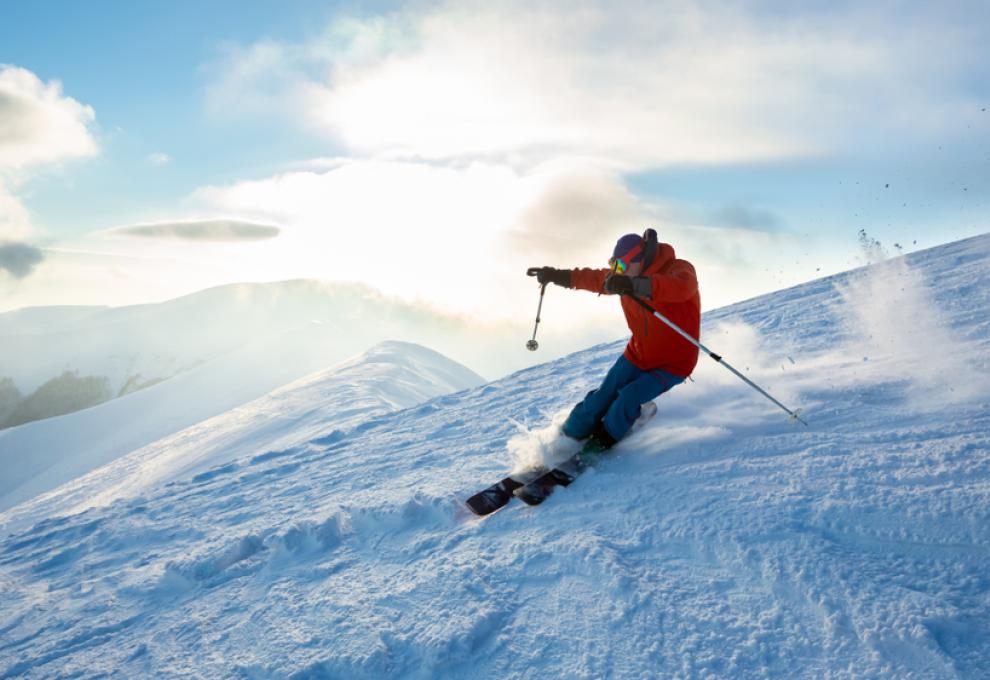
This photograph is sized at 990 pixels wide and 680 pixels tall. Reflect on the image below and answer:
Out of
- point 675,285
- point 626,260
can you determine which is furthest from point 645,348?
point 626,260

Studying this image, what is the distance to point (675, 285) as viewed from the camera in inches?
169

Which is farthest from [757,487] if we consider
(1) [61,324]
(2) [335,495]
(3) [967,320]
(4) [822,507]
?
(1) [61,324]

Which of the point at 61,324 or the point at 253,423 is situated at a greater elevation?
the point at 61,324

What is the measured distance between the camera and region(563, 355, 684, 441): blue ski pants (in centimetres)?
455

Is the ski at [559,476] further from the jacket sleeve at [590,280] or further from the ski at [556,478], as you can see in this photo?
the jacket sleeve at [590,280]

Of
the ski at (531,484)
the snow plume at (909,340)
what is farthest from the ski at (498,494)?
the snow plume at (909,340)

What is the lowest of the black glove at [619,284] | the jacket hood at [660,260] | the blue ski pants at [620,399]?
the blue ski pants at [620,399]

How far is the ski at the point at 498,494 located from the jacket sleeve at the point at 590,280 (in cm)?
188

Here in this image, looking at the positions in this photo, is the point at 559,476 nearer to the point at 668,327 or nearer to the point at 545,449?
the point at 545,449

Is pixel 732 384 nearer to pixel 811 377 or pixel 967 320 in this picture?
pixel 811 377

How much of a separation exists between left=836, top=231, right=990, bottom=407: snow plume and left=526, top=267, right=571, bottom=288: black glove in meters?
2.96

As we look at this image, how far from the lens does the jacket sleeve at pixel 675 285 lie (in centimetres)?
428

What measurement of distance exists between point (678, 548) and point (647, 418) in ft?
7.16

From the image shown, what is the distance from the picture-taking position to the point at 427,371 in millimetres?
20781
